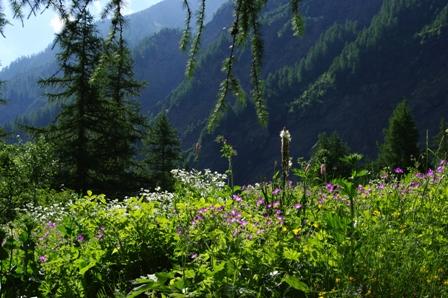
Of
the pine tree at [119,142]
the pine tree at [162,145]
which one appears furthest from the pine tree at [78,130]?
the pine tree at [162,145]

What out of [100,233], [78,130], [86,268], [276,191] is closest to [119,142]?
[78,130]

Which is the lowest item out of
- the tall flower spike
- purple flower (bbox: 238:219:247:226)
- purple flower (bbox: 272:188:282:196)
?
purple flower (bbox: 238:219:247:226)

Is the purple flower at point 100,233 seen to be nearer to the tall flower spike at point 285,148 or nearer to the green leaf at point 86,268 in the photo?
the green leaf at point 86,268

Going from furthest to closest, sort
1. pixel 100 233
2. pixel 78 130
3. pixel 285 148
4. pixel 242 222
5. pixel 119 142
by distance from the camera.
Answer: pixel 119 142
pixel 78 130
pixel 285 148
pixel 100 233
pixel 242 222

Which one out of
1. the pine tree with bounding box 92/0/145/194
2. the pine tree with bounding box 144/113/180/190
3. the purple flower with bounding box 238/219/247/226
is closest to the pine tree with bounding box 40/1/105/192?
the pine tree with bounding box 92/0/145/194

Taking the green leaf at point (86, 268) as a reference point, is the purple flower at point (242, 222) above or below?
above

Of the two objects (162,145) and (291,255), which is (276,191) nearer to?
(291,255)

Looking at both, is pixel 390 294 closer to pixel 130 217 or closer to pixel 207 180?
pixel 130 217

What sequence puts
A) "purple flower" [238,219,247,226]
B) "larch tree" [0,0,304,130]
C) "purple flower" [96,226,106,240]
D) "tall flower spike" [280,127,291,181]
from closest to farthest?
1. "larch tree" [0,0,304,130]
2. "purple flower" [238,219,247,226]
3. "purple flower" [96,226,106,240]
4. "tall flower spike" [280,127,291,181]

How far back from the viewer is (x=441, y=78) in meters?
188

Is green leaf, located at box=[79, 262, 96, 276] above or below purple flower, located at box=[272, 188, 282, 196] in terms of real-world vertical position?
below

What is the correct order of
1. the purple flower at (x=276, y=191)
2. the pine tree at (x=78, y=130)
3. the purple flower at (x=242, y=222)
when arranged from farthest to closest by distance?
the pine tree at (x=78, y=130) → the purple flower at (x=276, y=191) → the purple flower at (x=242, y=222)

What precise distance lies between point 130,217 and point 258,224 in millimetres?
1192

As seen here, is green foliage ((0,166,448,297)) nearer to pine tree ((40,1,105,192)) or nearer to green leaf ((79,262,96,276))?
green leaf ((79,262,96,276))
